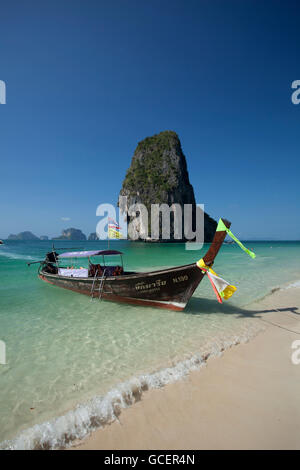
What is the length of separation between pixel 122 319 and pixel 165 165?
8054cm

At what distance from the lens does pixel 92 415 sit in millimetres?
3023

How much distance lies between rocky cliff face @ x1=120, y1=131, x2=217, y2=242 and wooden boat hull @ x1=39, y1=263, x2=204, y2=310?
214ft

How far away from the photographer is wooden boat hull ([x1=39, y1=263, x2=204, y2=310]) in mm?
6855

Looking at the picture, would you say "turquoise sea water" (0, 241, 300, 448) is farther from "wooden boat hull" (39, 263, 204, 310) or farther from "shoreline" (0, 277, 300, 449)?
"wooden boat hull" (39, 263, 204, 310)

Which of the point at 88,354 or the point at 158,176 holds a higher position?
the point at 158,176

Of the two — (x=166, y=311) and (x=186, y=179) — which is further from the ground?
(x=186, y=179)

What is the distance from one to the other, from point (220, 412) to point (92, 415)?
6.20ft

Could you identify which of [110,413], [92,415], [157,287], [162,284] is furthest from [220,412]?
[157,287]

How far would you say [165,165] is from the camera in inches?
3194

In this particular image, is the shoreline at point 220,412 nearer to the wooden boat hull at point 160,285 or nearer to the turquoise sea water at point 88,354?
the turquoise sea water at point 88,354

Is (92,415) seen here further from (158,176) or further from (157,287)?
(158,176)

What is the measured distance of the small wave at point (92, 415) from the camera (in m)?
2.71

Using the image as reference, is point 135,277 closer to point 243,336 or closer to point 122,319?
point 122,319
